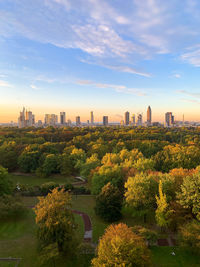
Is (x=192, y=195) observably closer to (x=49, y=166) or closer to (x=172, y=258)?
(x=172, y=258)

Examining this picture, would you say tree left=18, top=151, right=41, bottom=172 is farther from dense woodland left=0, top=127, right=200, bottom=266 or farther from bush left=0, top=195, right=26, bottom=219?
bush left=0, top=195, right=26, bottom=219

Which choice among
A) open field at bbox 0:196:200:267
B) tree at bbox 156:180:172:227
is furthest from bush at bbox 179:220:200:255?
tree at bbox 156:180:172:227

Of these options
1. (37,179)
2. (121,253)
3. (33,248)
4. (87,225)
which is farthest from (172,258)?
(37,179)

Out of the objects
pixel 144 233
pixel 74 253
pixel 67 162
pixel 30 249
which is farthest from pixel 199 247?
pixel 67 162

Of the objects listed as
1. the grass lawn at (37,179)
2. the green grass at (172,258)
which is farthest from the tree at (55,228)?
the grass lawn at (37,179)

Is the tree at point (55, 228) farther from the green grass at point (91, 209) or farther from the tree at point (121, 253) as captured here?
the green grass at point (91, 209)

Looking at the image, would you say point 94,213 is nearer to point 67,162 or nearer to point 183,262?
point 183,262
